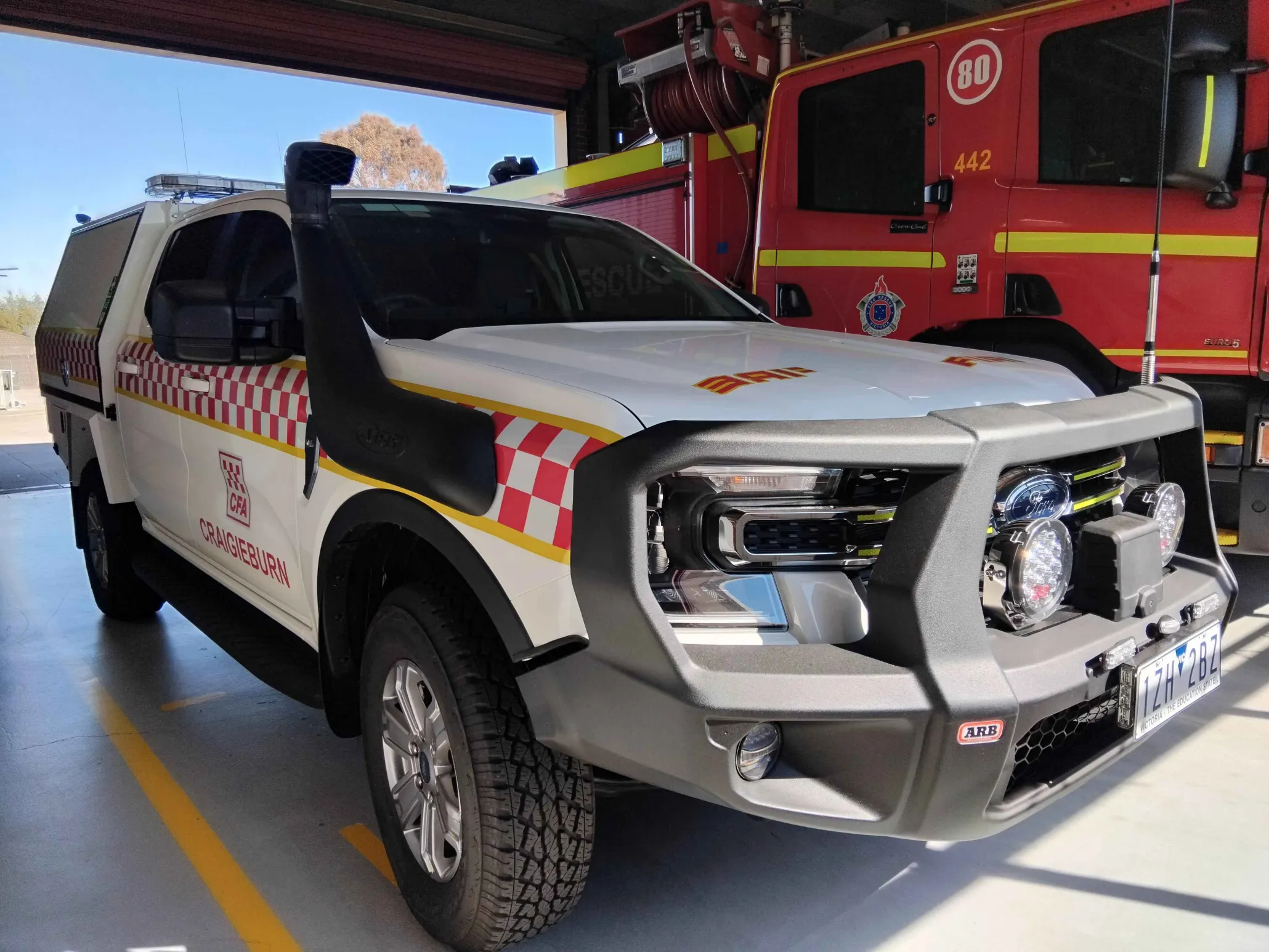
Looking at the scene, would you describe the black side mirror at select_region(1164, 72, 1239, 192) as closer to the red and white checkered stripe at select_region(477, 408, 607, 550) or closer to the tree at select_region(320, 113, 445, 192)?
the red and white checkered stripe at select_region(477, 408, 607, 550)

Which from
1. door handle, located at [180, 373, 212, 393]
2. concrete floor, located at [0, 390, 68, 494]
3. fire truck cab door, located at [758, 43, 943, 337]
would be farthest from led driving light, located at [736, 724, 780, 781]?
concrete floor, located at [0, 390, 68, 494]

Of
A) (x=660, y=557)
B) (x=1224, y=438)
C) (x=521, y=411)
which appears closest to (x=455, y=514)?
(x=521, y=411)

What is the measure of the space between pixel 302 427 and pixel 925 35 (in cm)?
319

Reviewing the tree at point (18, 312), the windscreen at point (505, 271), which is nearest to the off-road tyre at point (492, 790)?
the windscreen at point (505, 271)

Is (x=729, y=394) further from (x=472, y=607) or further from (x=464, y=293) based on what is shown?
(x=464, y=293)

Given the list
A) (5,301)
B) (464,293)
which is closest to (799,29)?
(464,293)

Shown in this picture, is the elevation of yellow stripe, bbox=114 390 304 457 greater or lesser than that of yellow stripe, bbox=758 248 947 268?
lesser

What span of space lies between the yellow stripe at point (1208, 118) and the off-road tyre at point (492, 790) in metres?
2.80

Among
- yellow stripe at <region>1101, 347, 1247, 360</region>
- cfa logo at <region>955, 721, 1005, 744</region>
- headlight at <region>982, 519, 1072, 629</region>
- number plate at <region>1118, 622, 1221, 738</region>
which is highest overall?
yellow stripe at <region>1101, 347, 1247, 360</region>

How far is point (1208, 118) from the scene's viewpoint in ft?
10.2

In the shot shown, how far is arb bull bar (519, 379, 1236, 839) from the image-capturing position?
4.95 feet

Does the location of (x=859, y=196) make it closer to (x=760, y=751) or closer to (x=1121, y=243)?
(x=1121, y=243)

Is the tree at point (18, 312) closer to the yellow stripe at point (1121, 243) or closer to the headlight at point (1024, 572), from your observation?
the yellow stripe at point (1121, 243)

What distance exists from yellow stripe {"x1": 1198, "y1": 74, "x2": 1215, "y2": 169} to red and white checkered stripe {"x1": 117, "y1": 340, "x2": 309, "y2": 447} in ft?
9.41
